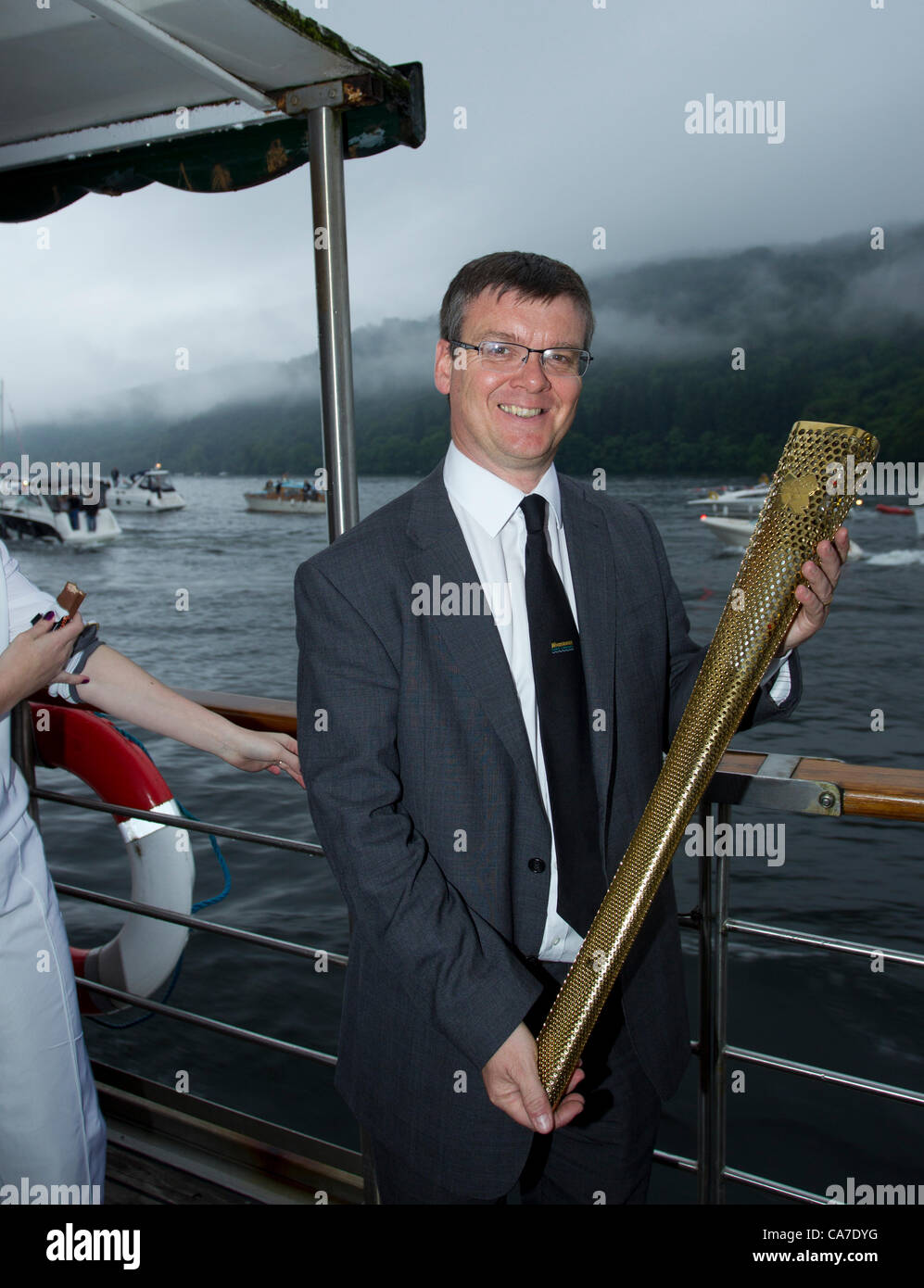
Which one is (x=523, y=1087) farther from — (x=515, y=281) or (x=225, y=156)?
(x=225, y=156)

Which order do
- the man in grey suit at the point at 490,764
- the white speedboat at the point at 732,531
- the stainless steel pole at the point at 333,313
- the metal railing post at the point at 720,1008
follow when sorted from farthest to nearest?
the white speedboat at the point at 732,531 → the stainless steel pole at the point at 333,313 → the metal railing post at the point at 720,1008 → the man in grey suit at the point at 490,764

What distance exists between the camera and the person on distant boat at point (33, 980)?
4.02 feet

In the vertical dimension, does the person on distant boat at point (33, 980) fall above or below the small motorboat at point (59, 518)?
below

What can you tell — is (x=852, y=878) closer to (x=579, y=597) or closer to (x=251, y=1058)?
(x=251, y=1058)

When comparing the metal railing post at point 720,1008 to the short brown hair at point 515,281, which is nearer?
the short brown hair at point 515,281

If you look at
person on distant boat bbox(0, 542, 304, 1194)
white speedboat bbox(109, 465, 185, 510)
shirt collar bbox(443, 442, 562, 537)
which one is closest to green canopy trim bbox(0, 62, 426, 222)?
shirt collar bbox(443, 442, 562, 537)

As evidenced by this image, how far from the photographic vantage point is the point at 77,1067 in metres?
1.31

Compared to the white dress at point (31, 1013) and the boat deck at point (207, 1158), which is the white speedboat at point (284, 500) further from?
the white dress at point (31, 1013)

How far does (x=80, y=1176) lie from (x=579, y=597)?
3.19 ft

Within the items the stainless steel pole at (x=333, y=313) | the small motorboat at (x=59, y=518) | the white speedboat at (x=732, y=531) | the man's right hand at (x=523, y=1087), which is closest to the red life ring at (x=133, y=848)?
the stainless steel pole at (x=333, y=313)

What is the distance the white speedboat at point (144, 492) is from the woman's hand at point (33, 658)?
5343 cm

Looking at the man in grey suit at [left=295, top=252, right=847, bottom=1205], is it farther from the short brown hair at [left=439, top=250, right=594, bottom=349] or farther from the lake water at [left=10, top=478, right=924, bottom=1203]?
the lake water at [left=10, top=478, right=924, bottom=1203]

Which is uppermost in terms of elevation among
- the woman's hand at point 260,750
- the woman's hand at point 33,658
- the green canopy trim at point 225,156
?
the green canopy trim at point 225,156

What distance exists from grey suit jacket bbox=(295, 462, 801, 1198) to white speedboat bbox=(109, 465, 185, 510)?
53660 mm
